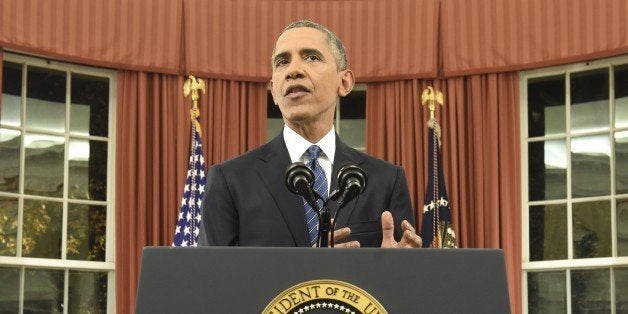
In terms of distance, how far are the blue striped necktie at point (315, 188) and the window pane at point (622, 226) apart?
4.88 metres

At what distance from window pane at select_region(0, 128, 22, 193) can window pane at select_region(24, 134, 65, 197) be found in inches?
2.6

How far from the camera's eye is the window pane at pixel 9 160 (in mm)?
6953

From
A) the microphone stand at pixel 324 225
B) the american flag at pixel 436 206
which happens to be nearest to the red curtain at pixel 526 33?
the american flag at pixel 436 206

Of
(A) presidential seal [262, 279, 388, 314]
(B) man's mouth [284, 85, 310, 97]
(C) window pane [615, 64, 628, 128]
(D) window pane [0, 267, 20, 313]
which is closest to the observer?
(A) presidential seal [262, 279, 388, 314]

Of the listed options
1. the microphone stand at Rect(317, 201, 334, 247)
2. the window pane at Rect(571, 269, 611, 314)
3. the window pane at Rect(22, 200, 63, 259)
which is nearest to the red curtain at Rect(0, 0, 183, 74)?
the window pane at Rect(22, 200, 63, 259)

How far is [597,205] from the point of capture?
7.19 metres

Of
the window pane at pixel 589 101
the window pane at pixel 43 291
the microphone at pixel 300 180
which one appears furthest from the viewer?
the window pane at pixel 589 101

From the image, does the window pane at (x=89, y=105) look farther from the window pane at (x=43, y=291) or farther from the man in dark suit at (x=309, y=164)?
the man in dark suit at (x=309, y=164)

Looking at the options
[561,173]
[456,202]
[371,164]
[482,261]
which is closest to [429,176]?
[456,202]

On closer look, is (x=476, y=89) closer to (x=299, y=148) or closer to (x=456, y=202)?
(x=456, y=202)

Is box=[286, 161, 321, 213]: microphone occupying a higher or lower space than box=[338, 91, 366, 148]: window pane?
lower

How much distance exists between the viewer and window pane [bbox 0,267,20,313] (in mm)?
6816

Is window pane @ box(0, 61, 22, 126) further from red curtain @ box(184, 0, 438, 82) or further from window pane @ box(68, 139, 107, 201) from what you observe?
red curtain @ box(184, 0, 438, 82)

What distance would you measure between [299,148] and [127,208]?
4825 millimetres
